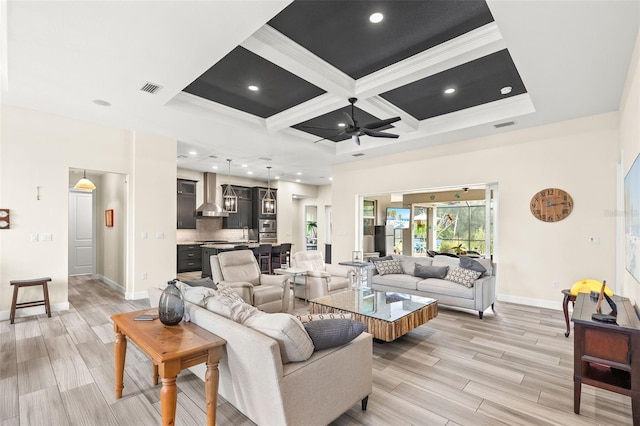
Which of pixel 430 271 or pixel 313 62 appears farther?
pixel 430 271

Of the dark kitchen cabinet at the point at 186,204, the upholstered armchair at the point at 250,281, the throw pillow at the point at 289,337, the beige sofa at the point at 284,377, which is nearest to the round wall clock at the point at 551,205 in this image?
the upholstered armchair at the point at 250,281

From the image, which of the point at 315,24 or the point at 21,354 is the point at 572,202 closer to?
the point at 315,24

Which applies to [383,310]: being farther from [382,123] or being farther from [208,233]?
[208,233]

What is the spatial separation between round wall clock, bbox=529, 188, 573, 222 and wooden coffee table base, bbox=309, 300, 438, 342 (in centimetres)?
295

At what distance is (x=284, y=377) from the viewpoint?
66.0 inches

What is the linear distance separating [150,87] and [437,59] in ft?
11.3

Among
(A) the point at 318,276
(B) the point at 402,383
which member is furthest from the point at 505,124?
(B) the point at 402,383

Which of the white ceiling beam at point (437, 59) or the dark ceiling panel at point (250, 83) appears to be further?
the dark ceiling panel at point (250, 83)

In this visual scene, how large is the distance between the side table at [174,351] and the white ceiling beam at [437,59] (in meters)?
3.43

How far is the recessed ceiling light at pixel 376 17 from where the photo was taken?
109 inches

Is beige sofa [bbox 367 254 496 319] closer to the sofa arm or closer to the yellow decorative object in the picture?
the sofa arm

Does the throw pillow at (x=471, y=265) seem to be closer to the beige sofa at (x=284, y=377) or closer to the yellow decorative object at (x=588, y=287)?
the yellow decorative object at (x=588, y=287)

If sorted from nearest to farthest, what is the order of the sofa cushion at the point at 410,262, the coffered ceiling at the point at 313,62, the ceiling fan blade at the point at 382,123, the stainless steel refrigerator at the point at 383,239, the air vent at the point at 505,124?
the coffered ceiling at the point at 313,62, the ceiling fan blade at the point at 382,123, the air vent at the point at 505,124, the sofa cushion at the point at 410,262, the stainless steel refrigerator at the point at 383,239

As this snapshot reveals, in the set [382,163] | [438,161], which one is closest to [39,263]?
[382,163]
